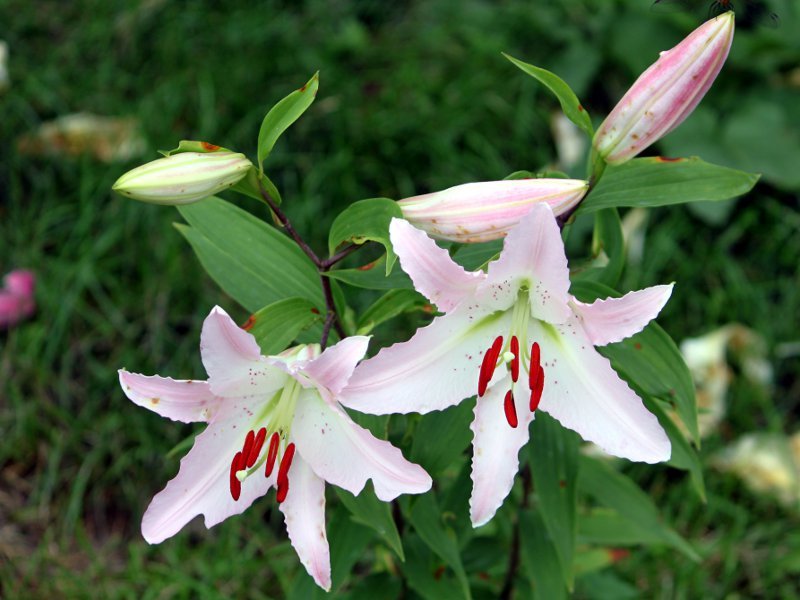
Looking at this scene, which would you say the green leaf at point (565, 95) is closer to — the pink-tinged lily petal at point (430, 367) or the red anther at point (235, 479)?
the pink-tinged lily petal at point (430, 367)

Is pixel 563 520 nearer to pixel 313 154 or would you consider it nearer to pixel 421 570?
pixel 421 570

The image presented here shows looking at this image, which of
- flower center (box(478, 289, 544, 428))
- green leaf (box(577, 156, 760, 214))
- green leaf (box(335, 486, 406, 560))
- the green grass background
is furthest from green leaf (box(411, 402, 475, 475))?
the green grass background

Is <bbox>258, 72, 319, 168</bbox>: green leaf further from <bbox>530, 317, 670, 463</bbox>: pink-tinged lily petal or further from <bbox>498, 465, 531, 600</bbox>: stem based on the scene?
<bbox>498, 465, 531, 600</bbox>: stem

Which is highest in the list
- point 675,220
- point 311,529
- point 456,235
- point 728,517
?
point 456,235

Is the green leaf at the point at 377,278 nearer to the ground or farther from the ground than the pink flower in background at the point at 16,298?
farther from the ground

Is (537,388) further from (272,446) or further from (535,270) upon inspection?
(272,446)

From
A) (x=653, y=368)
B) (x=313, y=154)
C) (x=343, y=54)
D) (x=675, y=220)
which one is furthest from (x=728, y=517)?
(x=343, y=54)

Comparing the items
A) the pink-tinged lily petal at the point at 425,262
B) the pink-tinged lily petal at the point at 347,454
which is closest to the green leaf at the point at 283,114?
the pink-tinged lily petal at the point at 425,262
